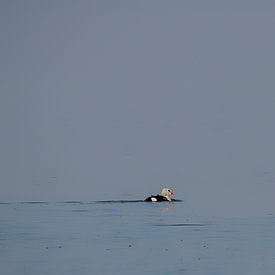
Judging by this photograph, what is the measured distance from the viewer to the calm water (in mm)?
34188

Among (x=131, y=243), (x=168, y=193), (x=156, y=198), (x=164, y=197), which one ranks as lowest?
(x=131, y=243)

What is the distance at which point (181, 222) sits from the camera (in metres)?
51.2

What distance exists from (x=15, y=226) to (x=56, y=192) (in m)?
28.7

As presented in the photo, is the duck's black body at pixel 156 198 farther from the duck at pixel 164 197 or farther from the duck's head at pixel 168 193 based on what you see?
the duck's head at pixel 168 193

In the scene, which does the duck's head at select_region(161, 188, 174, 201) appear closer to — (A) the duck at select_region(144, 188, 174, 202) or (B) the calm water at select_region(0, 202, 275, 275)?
(A) the duck at select_region(144, 188, 174, 202)

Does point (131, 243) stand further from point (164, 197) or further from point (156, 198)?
point (164, 197)

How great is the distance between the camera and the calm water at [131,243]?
34.2m

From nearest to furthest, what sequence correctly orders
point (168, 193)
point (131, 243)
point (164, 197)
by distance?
point (131, 243) < point (164, 197) < point (168, 193)

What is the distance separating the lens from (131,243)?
134 feet

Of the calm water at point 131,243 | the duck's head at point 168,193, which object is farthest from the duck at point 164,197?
the calm water at point 131,243

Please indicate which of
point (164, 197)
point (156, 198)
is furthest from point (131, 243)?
point (164, 197)

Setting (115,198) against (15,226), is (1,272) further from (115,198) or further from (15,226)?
(115,198)

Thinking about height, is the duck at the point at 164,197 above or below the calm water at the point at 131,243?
above

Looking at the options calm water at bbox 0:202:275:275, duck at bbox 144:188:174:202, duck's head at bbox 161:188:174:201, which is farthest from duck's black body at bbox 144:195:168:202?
calm water at bbox 0:202:275:275
